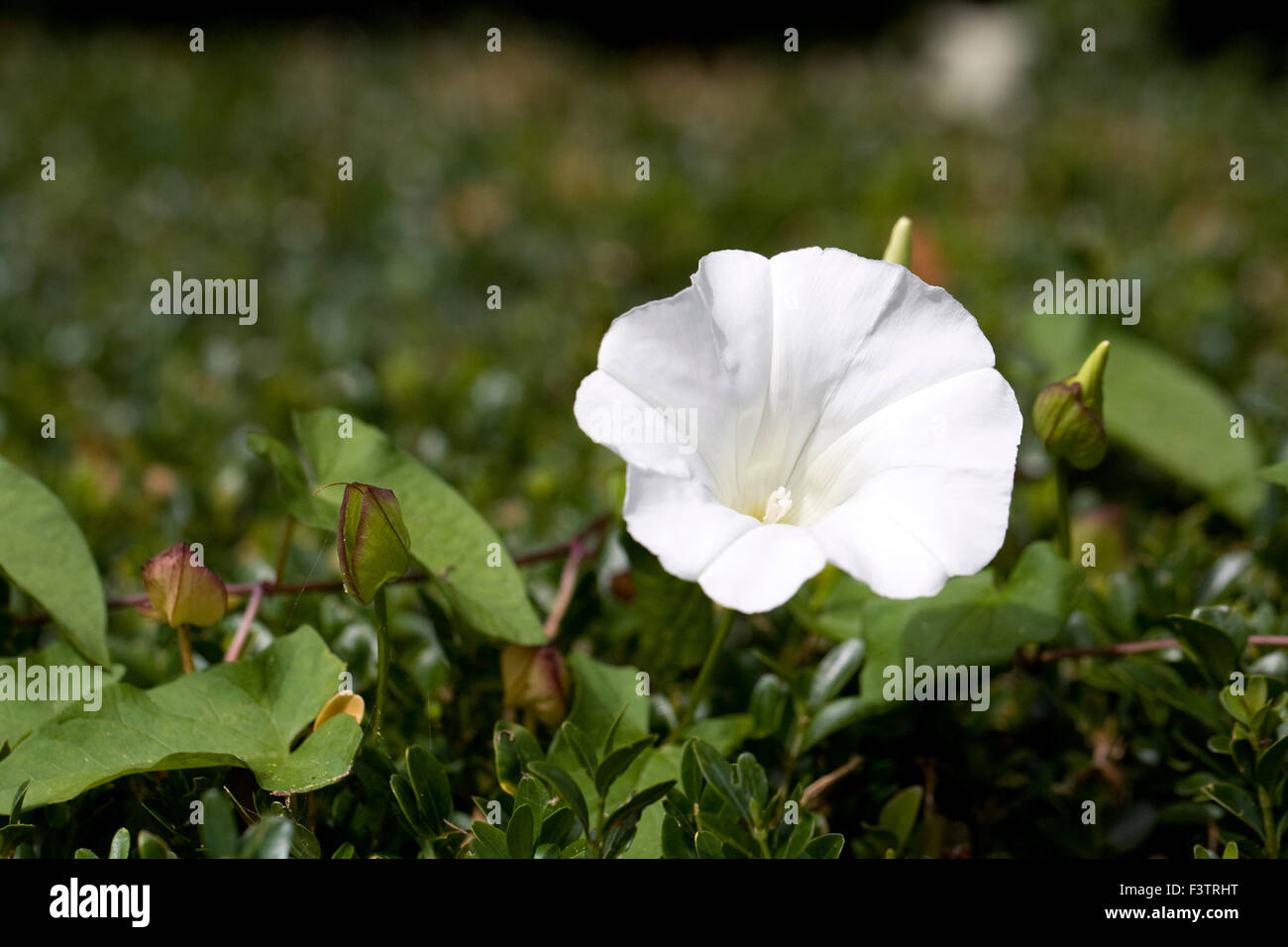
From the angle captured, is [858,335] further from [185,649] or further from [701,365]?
[185,649]

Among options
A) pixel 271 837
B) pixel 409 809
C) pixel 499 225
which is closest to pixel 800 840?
pixel 409 809

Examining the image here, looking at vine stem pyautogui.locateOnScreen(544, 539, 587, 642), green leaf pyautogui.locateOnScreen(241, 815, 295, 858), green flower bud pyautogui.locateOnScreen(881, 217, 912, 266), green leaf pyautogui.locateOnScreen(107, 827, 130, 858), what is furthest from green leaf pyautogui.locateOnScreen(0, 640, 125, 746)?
green flower bud pyautogui.locateOnScreen(881, 217, 912, 266)

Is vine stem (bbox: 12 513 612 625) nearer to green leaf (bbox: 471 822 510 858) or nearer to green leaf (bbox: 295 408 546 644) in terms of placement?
green leaf (bbox: 295 408 546 644)

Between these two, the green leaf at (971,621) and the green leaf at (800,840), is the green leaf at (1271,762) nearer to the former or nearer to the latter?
the green leaf at (971,621)

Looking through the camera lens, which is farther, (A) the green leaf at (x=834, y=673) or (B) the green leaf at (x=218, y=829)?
(A) the green leaf at (x=834, y=673)

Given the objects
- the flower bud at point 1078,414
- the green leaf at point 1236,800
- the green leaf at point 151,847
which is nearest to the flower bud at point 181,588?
the green leaf at point 151,847

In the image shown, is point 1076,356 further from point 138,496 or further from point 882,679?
point 138,496

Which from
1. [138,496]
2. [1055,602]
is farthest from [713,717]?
[138,496]
